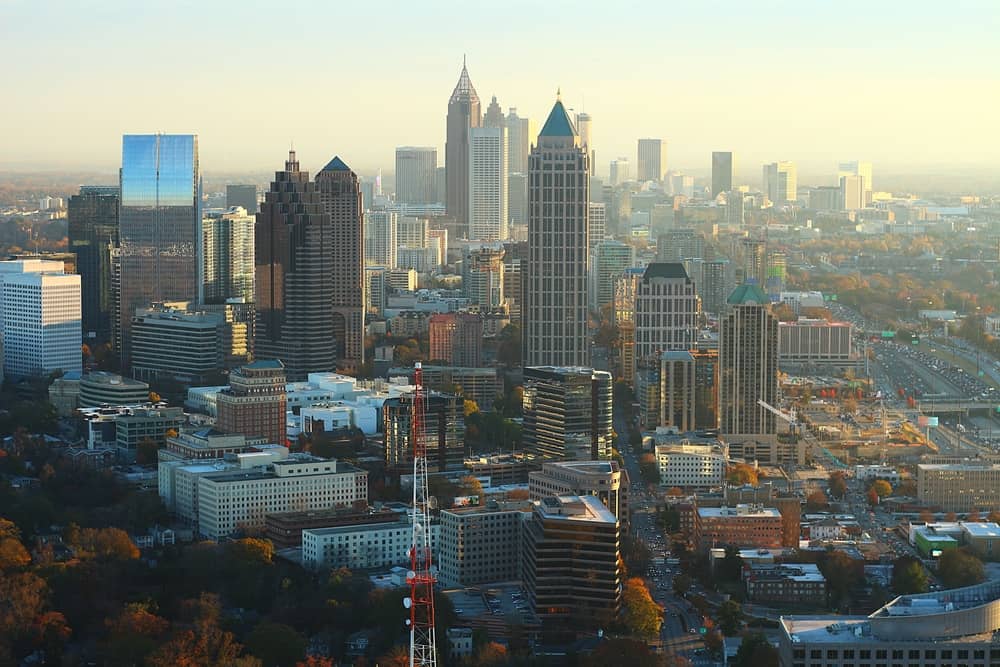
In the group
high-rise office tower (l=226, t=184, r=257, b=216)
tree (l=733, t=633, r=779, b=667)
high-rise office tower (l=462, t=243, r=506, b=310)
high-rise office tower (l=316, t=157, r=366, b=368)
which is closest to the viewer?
tree (l=733, t=633, r=779, b=667)

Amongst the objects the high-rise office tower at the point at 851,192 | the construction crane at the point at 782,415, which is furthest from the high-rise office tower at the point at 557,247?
the construction crane at the point at 782,415

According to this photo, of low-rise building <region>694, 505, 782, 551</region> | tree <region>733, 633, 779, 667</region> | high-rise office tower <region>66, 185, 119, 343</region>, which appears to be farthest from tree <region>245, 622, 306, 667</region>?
high-rise office tower <region>66, 185, 119, 343</region>

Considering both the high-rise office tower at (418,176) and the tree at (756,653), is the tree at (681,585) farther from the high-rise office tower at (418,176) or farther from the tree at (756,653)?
the high-rise office tower at (418,176)

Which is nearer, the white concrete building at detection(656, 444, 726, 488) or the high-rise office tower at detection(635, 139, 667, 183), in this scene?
the white concrete building at detection(656, 444, 726, 488)

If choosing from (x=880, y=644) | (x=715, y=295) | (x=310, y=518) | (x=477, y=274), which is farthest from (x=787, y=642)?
(x=477, y=274)

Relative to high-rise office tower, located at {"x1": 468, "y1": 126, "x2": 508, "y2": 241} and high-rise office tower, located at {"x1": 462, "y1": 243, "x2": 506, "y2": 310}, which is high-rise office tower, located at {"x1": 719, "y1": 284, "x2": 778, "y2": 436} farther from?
high-rise office tower, located at {"x1": 468, "y1": 126, "x2": 508, "y2": 241}

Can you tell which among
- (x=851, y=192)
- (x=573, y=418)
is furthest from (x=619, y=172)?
(x=573, y=418)
